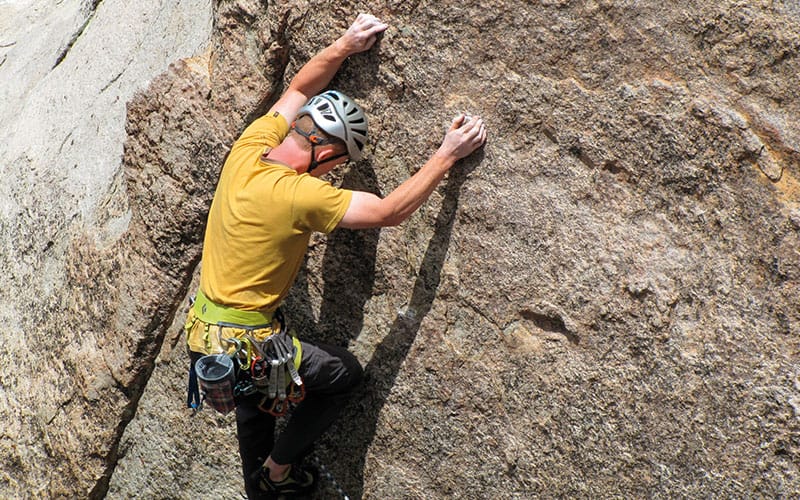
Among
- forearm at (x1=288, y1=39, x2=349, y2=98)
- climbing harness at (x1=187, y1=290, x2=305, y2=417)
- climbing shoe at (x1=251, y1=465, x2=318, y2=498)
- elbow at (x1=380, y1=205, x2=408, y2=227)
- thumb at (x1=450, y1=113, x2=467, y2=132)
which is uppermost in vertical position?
forearm at (x1=288, y1=39, x2=349, y2=98)

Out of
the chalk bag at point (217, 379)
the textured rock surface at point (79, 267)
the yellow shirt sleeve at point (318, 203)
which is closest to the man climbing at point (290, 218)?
the yellow shirt sleeve at point (318, 203)

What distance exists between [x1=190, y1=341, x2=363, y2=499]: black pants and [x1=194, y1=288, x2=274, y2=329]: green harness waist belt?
278 millimetres

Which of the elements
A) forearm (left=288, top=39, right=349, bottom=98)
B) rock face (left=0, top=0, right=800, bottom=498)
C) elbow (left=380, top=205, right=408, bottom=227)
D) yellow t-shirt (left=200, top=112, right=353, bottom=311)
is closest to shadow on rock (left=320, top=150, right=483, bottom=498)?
rock face (left=0, top=0, right=800, bottom=498)

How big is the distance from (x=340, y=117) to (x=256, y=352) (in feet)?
4.69

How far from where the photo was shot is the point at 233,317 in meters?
4.87

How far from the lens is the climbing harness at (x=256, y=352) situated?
485 centimetres

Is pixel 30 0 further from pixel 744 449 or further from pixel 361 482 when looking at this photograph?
pixel 744 449

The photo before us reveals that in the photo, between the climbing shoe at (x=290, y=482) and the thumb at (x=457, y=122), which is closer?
the thumb at (x=457, y=122)

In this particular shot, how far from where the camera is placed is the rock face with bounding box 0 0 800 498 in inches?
166

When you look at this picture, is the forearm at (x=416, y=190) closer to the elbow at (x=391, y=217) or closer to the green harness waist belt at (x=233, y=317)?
the elbow at (x=391, y=217)

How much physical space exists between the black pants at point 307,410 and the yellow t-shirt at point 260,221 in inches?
17.4

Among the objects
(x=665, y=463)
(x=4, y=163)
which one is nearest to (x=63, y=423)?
(x=4, y=163)

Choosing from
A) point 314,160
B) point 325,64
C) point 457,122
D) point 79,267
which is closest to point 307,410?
point 314,160

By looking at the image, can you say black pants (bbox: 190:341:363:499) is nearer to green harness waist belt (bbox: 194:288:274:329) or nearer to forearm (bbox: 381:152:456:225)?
green harness waist belt (bbox: 194:288:274:329)
